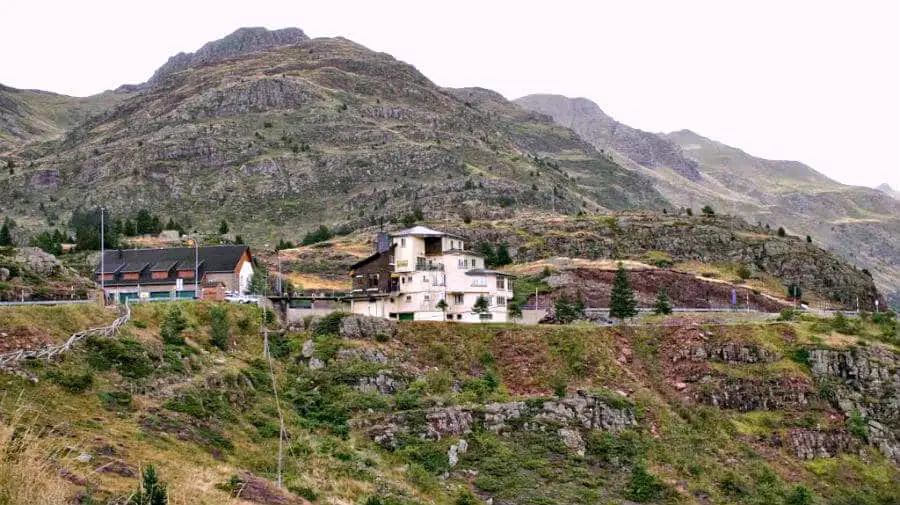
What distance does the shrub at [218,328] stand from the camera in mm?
49750

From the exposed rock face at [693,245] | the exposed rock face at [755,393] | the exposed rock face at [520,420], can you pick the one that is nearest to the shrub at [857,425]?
the exposed rock face at [755,393]

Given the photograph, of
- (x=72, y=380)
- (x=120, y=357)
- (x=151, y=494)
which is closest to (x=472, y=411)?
(x=120, y=357)

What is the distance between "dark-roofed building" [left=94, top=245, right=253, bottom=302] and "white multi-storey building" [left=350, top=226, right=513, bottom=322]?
37.1 ft

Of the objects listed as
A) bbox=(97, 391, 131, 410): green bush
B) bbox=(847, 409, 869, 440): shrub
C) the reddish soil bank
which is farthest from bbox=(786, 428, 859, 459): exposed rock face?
bbox=(97, 391, 131, 410): green bush

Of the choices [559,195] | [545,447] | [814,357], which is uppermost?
[559,195]

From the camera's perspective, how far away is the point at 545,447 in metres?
47.1

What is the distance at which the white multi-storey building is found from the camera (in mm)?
67188

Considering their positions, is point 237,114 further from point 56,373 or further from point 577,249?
point 56,373

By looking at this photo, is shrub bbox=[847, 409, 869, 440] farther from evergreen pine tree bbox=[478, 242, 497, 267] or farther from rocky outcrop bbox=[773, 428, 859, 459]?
evergreen pine tree bbox=[478, 242, 497, 267]

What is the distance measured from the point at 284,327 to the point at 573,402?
2072 centimetres

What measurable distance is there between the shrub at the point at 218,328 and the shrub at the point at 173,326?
2.09m

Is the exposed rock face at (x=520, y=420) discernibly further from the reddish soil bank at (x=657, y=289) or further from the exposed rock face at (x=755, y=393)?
the reddish soil bank at (x=657, y=289)

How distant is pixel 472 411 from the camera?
4856 centimetres

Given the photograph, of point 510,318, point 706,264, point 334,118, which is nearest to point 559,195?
point 334,118
